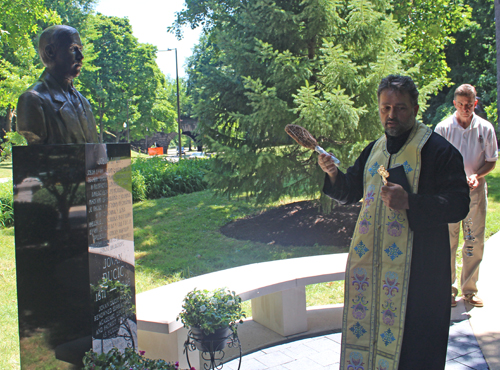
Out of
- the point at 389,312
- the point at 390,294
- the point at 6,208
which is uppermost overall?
the point at 390,294

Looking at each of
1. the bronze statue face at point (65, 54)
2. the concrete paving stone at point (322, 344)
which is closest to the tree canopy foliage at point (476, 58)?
the concrete paving stone at point (322, 344)

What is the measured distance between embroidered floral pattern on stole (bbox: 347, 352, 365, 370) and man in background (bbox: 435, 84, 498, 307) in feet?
8.02

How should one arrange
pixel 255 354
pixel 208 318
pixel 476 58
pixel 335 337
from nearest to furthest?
pixel 208 318
pixel 255 354
pixel 335 337
pixel 476 58

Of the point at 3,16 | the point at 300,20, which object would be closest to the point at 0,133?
the point at 3,16

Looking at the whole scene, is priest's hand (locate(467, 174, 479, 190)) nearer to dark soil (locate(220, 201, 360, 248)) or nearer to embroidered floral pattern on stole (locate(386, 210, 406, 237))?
embroidered floral pattern on stole (locate(386, 210, 406, 237))

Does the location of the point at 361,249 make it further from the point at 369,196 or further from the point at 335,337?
the point at 335,337

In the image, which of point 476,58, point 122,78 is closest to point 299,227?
point 476,58

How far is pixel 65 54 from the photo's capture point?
291 cm

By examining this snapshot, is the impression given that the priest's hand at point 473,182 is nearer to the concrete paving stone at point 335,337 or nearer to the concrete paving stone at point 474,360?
the concrete paving stone at point 474,360

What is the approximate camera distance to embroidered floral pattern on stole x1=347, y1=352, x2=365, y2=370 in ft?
8.57

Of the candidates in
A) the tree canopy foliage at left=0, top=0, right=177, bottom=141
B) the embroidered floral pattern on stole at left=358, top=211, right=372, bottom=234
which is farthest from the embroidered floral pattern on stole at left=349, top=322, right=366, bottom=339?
the tree canopy foliage at left=0, top=0, right=177, bottom=141

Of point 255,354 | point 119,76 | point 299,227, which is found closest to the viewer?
point 255,354

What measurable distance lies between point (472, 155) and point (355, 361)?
9.40ft

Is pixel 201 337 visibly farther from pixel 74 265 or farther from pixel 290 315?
pixel 290 315
